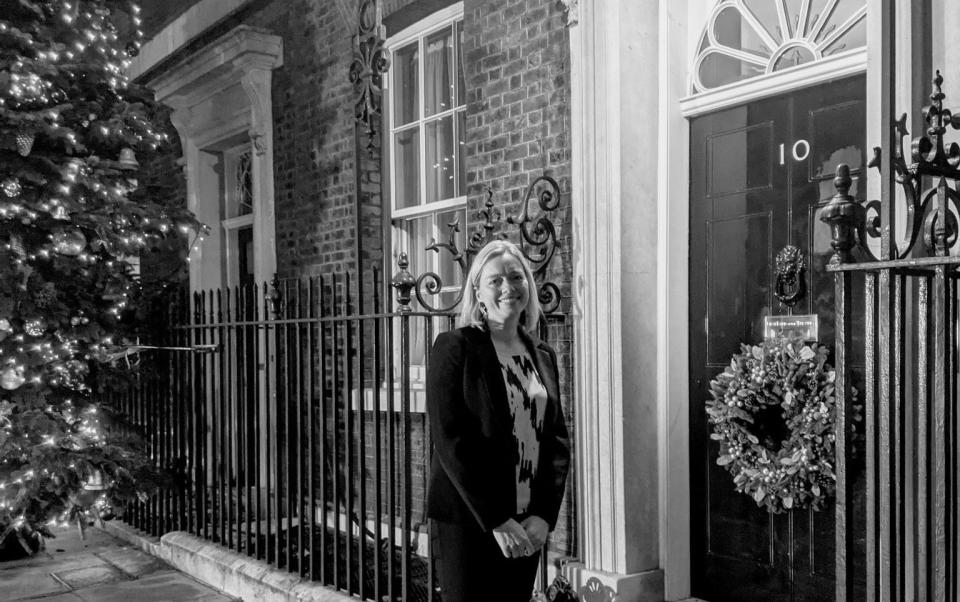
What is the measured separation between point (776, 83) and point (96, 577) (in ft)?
17.7

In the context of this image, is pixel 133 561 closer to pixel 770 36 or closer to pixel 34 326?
pixel 34 326

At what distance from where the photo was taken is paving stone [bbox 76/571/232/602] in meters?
5.40

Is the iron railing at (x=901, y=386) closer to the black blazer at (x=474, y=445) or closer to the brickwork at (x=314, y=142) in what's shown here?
the black blazer at (x=474, y=445)

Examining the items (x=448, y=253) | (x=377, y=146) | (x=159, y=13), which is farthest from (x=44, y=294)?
(x=159, y=13)

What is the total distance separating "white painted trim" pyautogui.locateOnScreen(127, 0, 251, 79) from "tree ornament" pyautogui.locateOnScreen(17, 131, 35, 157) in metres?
2.36

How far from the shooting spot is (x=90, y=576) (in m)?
5.97

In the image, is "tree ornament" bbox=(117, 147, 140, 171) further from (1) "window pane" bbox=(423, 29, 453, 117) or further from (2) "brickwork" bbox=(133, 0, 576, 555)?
(1) "window pane" bbox=(423, 29, 453, 117)

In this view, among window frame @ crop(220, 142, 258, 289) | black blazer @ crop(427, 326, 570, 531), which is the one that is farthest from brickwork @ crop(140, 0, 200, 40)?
black blazer @ crop(427, 326, 570, 531)

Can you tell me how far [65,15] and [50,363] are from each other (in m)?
2.60

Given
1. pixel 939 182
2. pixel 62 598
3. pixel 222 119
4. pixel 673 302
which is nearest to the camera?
pixel 939 182

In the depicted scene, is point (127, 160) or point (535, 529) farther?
point (127, 160)

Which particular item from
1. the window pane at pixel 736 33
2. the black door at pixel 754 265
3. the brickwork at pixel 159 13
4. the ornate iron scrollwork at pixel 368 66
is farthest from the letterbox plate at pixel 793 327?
the brickwork at pixel 159 13

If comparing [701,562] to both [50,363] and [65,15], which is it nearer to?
[50,363]

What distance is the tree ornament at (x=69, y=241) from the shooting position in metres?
6.00
